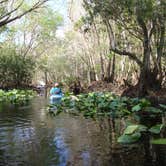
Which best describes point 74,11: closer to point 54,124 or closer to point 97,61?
point 97,61

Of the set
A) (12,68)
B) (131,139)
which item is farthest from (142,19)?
(12,68)

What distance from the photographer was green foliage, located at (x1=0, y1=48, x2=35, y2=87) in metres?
49.0

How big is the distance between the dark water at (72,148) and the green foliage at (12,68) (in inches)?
1475

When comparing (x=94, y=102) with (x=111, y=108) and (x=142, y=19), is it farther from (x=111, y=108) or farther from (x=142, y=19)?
(x=142, y=19)

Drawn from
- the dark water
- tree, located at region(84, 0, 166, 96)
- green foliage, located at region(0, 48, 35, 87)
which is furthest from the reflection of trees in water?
green foliage, located at region(0, 48, 35, 87)

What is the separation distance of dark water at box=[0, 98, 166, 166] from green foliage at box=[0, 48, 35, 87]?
1475 inches

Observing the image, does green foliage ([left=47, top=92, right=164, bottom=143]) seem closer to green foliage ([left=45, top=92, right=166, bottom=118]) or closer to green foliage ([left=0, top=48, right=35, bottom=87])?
green foliage ([left=45, top=92, right=166, bottom=118])

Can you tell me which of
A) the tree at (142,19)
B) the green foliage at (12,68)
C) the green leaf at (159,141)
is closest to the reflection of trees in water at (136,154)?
the green leaf at (159,141)

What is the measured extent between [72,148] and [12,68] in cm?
4188

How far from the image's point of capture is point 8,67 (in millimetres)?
48938

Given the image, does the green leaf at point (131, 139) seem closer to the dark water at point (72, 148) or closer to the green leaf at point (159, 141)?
the dark water at point (72, 148)

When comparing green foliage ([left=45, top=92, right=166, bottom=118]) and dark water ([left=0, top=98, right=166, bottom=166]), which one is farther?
green foliage ([left=45, top=92, right=166, bottom=118])

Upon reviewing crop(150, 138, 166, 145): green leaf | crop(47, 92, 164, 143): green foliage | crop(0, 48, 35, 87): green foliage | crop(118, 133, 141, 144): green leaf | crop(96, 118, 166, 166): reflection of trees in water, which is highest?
crop(0, 48, 35, 87): green foliage

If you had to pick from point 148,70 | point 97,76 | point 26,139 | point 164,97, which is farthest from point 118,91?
point 26,139
